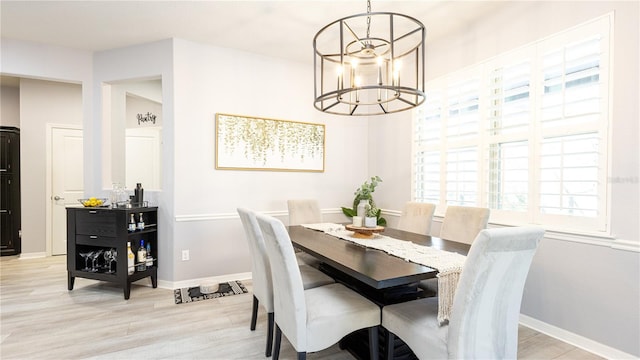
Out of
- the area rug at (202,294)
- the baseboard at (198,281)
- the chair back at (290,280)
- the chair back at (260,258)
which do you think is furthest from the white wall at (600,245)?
the baseboard at (198,281)

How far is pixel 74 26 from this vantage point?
3.23 m

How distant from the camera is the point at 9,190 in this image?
488cm

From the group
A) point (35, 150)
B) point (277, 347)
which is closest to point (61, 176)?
point (35, 150)

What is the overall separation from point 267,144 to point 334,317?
267 centimetres

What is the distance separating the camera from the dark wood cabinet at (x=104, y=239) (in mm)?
3217

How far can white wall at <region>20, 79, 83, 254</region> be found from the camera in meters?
4.69

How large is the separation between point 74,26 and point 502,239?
4183 millimetres

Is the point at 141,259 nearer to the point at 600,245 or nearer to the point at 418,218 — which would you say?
the point at 418,218

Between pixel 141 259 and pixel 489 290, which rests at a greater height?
pixel 489 290

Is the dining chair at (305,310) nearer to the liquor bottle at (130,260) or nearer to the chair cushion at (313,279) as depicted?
the chair cushion at (313,279)

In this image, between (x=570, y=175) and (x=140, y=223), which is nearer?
(x=570, y=175)

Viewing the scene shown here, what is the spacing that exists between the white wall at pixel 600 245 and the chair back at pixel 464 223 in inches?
21.4

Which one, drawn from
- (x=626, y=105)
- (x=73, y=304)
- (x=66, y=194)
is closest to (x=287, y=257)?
(x=626, y=105)

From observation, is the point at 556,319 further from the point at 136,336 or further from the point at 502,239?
the point at 136,336
